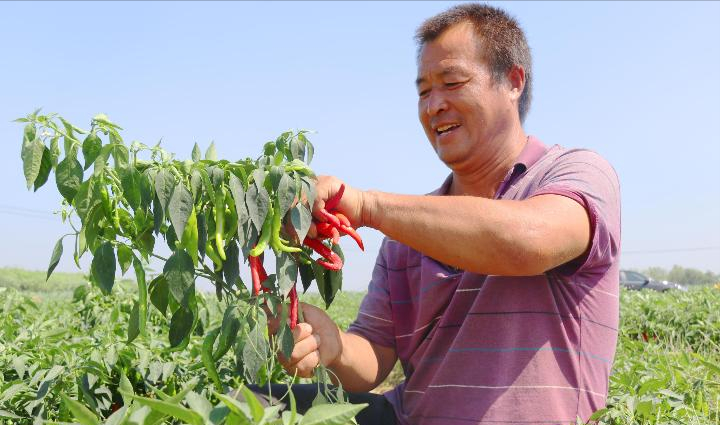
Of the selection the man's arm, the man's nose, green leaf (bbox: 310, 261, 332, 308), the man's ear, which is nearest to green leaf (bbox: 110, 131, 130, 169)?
green leaf (bbox: 310, 261, 332, 308)

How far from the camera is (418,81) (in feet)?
7.64

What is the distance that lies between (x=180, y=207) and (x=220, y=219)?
0.11 metres

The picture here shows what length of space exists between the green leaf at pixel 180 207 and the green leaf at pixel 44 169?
0.31 metres

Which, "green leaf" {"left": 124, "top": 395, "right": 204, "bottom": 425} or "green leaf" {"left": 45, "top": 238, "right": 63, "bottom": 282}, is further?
"green leaf" {"left": 45, "top": 238, "right": 63, "bottom": 282}

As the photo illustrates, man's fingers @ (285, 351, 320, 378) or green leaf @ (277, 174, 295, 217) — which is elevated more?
green leaf @ (277, 174, 295, 217)

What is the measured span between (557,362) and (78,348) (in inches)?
57.3

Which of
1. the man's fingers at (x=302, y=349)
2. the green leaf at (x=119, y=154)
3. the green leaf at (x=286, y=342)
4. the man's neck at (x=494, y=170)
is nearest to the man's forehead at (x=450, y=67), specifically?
the man's neck at (x=494, y=170)

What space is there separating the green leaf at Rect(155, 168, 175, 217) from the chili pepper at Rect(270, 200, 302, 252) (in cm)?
20

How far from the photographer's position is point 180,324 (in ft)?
5.15

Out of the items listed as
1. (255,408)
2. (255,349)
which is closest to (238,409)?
(255,408)

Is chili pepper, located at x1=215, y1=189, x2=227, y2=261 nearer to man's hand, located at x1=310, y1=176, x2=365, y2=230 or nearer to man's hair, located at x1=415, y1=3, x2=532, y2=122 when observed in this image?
man's hand, located at x1=310, y1=176, x2=365, y2=230

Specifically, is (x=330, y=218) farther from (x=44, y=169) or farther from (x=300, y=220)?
(x=44, y=169)

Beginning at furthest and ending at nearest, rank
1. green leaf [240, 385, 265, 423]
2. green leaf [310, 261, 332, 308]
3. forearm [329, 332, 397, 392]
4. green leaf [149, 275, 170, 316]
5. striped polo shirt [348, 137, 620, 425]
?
forearm [329, 332, 397, 392], striped polo shirt [348, 137, 620, 425], green leaf [310, 261, 332, 308], green leaf [149, 275, 170, 316], green leaf [240, 385, 265, 423]

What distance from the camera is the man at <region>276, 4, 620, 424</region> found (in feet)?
5.46
